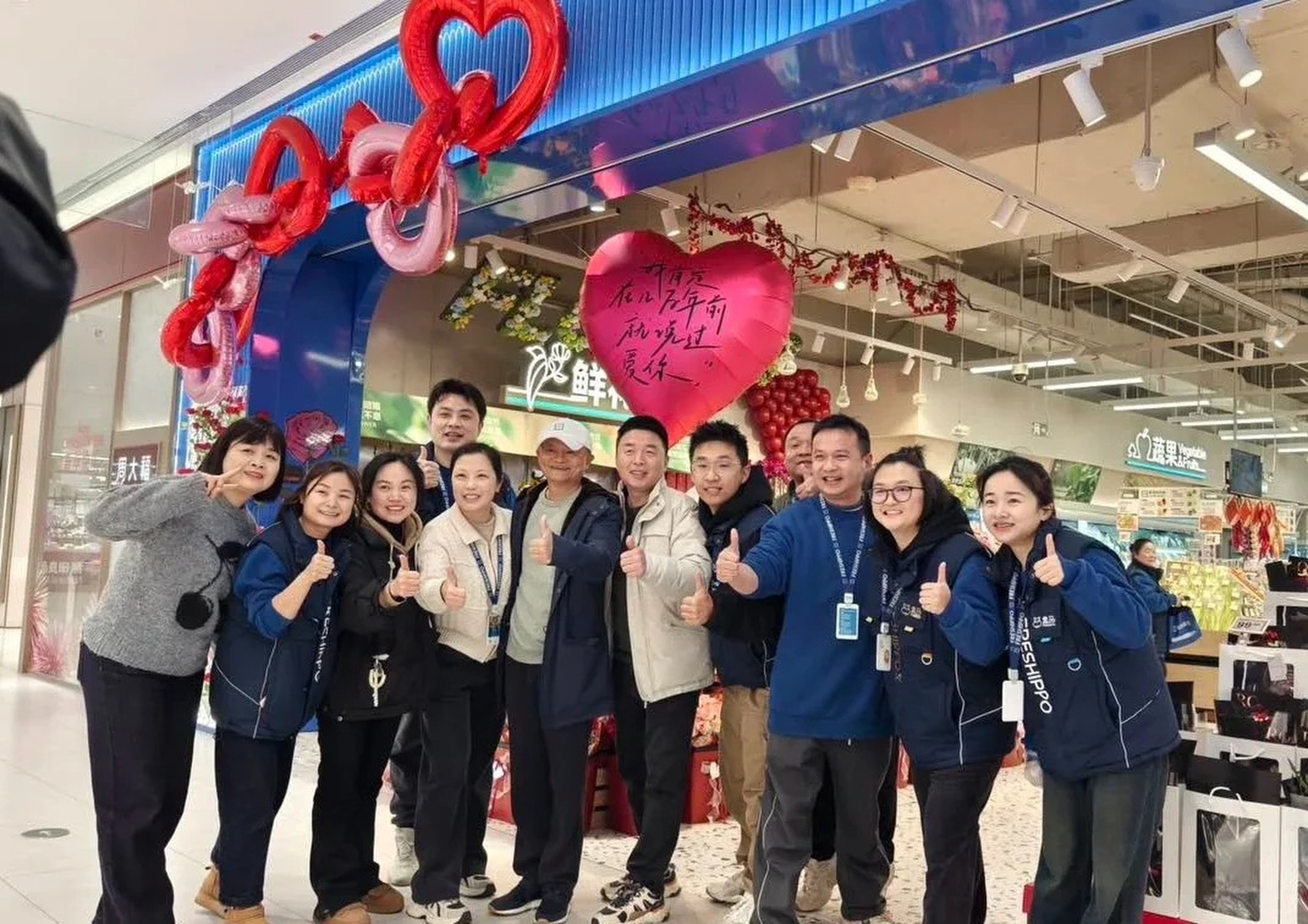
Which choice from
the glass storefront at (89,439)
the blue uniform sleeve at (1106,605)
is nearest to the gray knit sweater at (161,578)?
the blue uniform sleeve at (1106,605)

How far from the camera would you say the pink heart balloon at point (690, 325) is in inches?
187

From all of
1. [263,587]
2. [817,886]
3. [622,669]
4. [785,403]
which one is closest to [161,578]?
[263,587]

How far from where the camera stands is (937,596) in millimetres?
2742

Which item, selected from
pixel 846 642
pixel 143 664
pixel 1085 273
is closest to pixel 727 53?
pixel 846 642

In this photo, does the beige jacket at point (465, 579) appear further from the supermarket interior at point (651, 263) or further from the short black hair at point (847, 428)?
the short black hair at point (847, 428)

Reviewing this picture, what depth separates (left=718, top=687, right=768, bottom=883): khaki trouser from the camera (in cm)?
363

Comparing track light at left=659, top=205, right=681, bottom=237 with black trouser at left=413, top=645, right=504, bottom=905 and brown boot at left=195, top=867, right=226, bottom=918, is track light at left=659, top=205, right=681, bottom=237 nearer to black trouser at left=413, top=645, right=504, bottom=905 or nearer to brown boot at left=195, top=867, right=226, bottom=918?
black trouser at left=413, top=645, right=504, bottom=905

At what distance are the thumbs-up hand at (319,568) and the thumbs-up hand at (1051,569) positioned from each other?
1.86 metres

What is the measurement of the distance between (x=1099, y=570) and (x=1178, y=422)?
574 inches

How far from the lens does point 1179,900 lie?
118 inches

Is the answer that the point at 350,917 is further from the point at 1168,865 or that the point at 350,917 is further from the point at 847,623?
the point at 1168,865

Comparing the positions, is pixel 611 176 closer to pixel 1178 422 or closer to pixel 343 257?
pixel 343 257

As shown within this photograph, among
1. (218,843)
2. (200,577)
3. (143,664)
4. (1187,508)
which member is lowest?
(218,843)

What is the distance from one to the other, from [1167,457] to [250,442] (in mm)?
14860
